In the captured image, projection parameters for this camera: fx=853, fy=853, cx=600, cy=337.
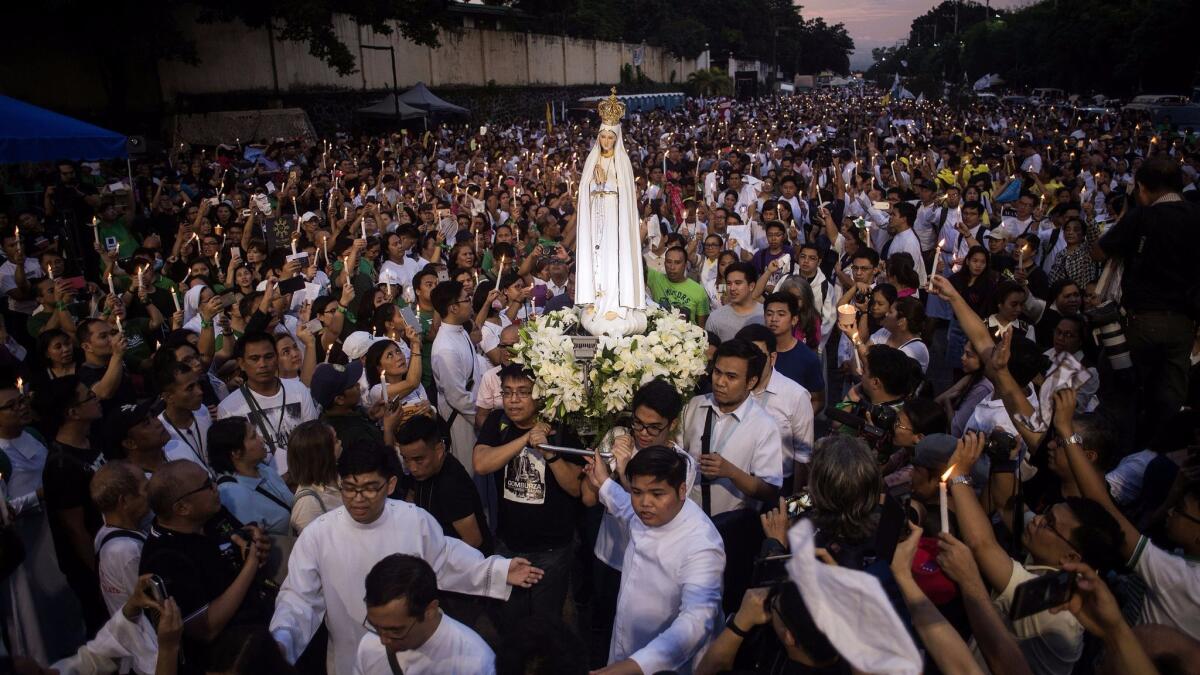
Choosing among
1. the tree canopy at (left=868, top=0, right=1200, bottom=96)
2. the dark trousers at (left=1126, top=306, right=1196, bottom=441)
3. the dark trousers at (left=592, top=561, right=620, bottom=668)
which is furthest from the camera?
the tree canopy at (left=868, top=0, right=1200, bottom=96)

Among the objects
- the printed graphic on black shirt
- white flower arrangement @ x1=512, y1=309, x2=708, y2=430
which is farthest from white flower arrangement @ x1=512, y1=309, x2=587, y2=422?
the printed graphic on black shirt

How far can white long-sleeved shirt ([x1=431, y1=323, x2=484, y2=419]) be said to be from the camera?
21.4 feet

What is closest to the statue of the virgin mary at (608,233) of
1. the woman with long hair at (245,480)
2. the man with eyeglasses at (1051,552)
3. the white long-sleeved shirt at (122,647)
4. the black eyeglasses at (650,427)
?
the black eyeglasses at (650,427)

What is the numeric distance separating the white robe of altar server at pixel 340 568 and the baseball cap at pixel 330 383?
166 centimetres

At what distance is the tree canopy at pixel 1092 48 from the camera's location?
151 ft

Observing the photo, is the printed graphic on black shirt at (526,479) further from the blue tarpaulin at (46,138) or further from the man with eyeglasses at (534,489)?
the blue tarpaulin at (46,138)

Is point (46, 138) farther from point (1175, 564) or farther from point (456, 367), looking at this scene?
point (1175, 564)

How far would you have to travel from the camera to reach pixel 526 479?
486 centimetres

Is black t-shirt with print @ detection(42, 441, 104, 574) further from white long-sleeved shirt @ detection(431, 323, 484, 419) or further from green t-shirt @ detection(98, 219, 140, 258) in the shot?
green t-shirt @ detection(98, 219, 140, 258)

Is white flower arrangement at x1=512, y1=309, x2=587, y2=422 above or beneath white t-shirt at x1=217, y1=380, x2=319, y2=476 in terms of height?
above

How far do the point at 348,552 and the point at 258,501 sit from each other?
41.0 inches

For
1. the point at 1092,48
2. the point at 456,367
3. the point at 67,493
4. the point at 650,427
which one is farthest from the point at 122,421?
the point at 1092,48

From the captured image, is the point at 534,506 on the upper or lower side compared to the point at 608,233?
lower

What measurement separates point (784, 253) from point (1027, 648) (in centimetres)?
703
